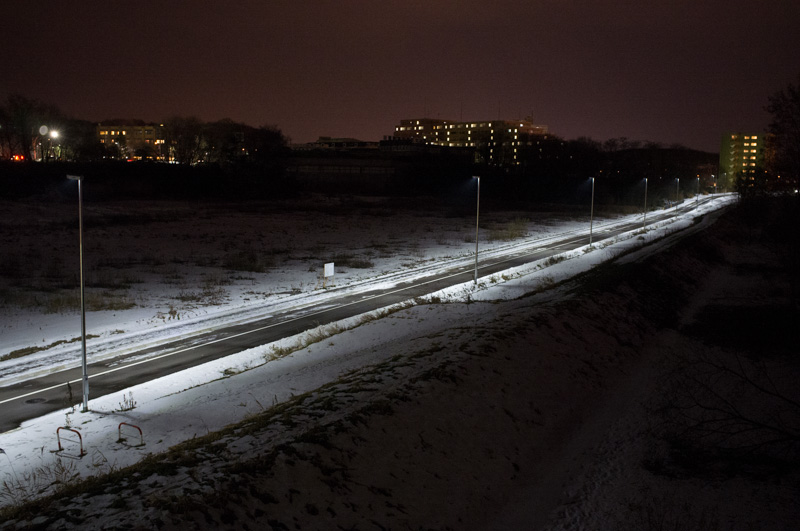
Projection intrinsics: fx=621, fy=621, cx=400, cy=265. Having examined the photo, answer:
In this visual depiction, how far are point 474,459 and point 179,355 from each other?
13.5m

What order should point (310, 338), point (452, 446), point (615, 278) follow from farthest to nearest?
point (615, 278), point (310, 338), point (452, 446)

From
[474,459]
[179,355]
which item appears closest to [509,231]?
[179,355]

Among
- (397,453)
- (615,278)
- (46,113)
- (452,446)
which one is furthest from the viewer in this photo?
(46,113)

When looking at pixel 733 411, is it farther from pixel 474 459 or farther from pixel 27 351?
pixel 27 351

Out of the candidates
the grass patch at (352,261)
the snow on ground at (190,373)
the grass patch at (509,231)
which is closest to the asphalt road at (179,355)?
the snow on ground at (190,373)

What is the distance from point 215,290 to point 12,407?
18464 millimetres

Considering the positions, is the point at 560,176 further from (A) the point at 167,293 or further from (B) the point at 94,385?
(B) the point at 94,385

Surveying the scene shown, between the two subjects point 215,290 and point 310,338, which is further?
point 215,290

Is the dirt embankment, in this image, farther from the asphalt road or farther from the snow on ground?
the asphalt road

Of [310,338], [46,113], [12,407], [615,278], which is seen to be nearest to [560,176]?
[46,113]

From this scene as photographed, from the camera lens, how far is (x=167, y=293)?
113ft

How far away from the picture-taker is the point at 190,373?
20.0 meters

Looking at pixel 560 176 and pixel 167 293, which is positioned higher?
pixel 560 176

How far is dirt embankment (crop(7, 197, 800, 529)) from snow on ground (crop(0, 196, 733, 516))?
6.73ft
